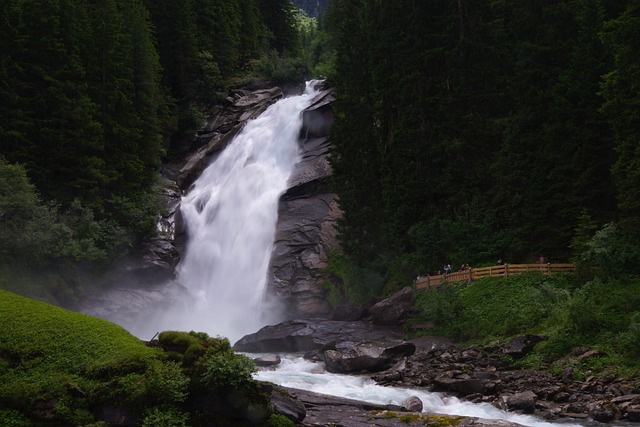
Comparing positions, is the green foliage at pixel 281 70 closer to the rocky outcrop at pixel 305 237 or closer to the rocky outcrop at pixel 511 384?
the rocky outcrop at pixel 305 237

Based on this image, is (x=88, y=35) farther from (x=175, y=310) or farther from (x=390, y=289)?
(x=390, y=289)

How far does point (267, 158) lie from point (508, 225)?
74.2 ft

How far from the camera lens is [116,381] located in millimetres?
11781

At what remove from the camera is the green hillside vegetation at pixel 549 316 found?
18013 mm

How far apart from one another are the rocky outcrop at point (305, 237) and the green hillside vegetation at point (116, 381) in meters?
23.9

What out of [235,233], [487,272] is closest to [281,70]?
[235,233]

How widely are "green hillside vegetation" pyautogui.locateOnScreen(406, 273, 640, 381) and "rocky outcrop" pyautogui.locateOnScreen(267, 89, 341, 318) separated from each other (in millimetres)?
9535

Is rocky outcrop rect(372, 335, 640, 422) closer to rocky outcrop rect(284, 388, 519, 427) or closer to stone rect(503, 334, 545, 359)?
stone rect(503, 334, 545, 359)

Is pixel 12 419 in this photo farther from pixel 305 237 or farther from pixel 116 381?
pixel 305 237

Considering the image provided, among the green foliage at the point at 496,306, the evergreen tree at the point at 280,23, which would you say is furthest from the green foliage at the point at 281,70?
the green foliage at the point at 496,306

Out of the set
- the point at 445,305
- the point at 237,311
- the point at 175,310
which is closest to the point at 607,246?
the point at 445,305

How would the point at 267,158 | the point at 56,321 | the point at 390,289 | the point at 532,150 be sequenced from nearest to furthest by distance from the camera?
1. the point at 56,321
2. the point at 532,150
3. the point at 390,289
4. the point at 267,158

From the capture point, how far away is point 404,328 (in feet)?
90.1

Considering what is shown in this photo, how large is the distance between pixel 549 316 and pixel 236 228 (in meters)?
24.6
